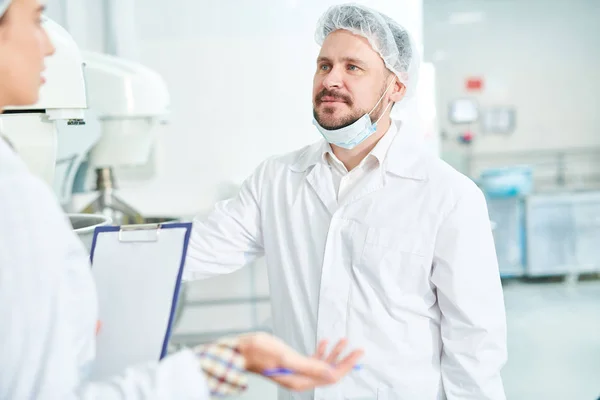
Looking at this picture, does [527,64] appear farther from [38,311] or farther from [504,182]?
[38,311]

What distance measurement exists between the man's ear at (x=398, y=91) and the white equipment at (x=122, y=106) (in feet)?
2.66

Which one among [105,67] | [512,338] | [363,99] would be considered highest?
[105,67]

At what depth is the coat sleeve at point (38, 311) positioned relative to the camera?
0.59 meters

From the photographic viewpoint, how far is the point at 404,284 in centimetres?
122

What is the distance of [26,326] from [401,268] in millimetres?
801

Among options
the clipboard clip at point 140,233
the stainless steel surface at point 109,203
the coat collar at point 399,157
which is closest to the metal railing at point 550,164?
the stainless steel surface at point 109,203

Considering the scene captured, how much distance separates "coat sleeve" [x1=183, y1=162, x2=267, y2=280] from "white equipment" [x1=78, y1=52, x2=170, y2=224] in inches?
20.3

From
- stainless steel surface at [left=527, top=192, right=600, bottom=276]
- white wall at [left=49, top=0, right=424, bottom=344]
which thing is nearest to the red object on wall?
stainless steel surface at [left=527, top=192, right=600, bottom=276]

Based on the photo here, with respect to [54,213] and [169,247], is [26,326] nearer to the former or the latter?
[54,213]

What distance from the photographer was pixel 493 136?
5.03 meters

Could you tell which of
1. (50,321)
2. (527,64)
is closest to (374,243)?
(50,321)

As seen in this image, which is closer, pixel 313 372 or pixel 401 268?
pixel 313 372

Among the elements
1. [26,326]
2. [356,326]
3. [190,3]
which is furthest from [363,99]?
[190,3]

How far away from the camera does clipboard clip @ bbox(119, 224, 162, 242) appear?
0.90 metres
